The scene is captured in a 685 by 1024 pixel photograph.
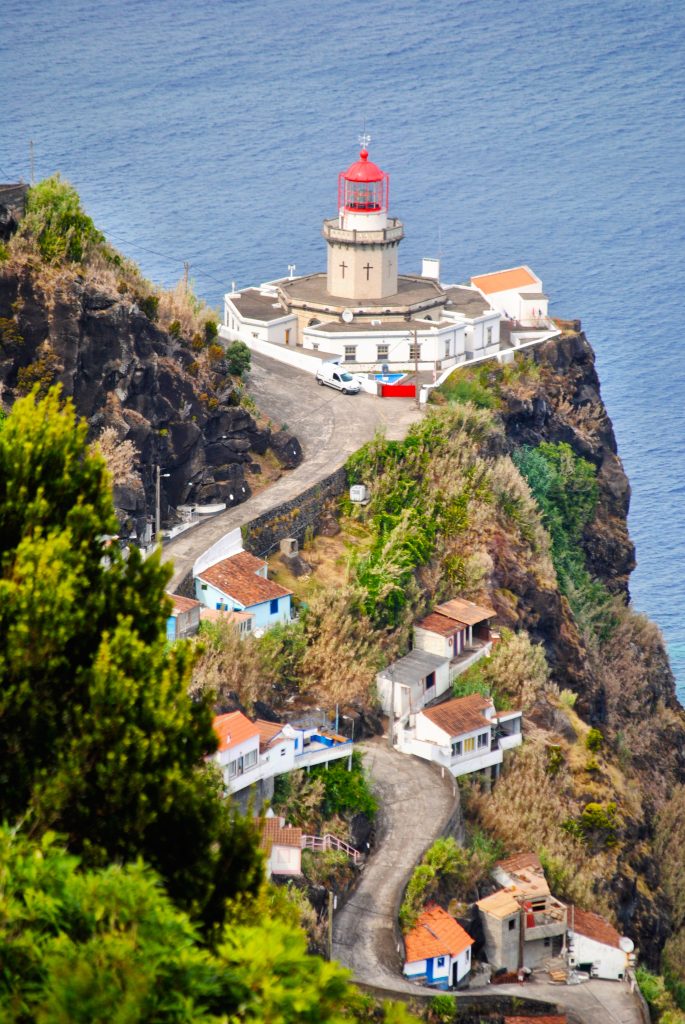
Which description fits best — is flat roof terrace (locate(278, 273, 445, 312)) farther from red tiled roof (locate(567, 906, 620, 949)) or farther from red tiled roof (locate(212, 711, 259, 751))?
red tiled roof (locate(567, 906, 620, 949))

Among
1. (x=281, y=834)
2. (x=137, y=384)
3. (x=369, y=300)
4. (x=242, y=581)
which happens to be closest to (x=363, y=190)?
(x=369, y=300)

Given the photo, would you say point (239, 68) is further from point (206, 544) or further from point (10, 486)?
point (10, 486)

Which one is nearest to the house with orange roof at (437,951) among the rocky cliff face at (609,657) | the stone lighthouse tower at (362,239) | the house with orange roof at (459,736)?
the house with orange roof at (459,736)

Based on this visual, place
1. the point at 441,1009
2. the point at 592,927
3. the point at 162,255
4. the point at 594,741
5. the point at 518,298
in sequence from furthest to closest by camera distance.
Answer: the point at 162,255 < the point at 518,298 < the point at 594,741 < the point at 592,927 < the point at 441,1009

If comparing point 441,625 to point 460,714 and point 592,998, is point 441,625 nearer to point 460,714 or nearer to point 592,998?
point 460,714

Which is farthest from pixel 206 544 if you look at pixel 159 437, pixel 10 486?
pixel 10 486

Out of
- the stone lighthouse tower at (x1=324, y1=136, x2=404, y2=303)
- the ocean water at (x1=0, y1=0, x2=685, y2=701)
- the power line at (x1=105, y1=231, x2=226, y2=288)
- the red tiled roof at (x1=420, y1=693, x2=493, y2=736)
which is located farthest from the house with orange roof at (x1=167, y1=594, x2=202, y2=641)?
the power line at (x1=105, y1=231, x2=226, y2=288)
